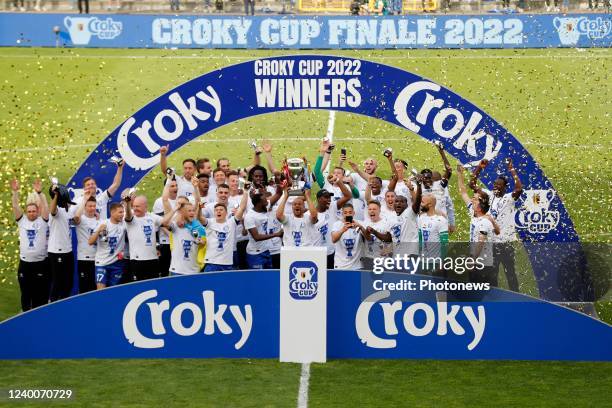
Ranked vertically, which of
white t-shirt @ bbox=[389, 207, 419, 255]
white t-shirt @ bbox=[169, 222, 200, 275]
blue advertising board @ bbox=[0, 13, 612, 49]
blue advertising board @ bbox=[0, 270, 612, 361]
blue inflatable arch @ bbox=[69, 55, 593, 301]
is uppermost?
blue advertising board @ bbox=[0, 13, 612, 49]

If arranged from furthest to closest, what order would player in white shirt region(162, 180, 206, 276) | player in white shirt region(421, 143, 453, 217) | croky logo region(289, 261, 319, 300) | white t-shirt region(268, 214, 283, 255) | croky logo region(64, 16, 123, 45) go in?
croky logo region(64, 16, 123, 45) → player in white shirt region(421, 143, 453, 217) → white t-shirt region(268, 214, 283, 255) → player in white shirt region(162, 180, 206, 276) → croky logo region(289, 261, 319, 300)

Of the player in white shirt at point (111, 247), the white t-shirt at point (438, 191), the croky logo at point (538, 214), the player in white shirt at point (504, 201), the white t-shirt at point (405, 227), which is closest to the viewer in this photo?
the player in white shirt at point (111, 247)

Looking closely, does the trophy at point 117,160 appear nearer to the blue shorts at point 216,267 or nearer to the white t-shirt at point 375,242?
the blue shorts at point 216,267

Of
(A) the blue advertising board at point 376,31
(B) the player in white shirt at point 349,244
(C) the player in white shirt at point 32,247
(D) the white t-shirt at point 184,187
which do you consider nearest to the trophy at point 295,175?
(B) the player in white shirt at point 349,244

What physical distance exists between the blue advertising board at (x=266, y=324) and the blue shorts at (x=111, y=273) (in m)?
1.49

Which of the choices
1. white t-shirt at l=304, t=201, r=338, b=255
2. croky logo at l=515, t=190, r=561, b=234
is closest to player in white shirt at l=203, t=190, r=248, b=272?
white t-shirt at l=304, t=201, r=338, b=255

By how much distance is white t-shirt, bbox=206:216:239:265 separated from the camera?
16297mm

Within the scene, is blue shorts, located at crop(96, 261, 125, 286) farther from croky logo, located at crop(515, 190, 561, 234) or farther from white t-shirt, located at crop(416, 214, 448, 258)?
→ croky logo, located at crop(515, 190, 561, 234)

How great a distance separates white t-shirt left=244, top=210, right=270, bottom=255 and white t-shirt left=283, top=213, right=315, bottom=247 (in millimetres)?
510

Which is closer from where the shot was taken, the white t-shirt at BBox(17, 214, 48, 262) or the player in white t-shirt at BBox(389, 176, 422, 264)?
the white t-shirt at BBox(17, 214, 48, 262)

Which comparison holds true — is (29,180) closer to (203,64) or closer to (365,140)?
(365,140)

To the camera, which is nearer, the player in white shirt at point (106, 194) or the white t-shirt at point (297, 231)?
the white t-shirt at point (297, 231)

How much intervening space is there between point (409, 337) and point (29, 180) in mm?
14120

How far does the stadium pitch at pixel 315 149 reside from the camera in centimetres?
1425
